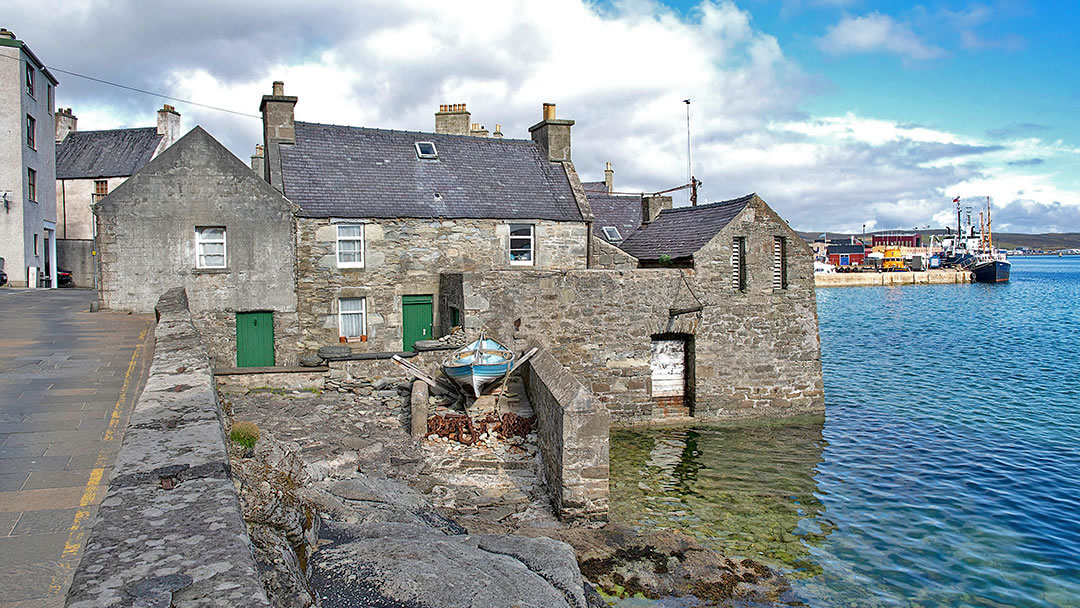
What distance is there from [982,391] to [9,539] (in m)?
29.8

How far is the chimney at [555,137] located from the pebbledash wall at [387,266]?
4022 mm

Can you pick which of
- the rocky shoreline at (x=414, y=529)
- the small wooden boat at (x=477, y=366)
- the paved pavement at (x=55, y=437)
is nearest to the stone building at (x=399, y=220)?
the small wooden boat at (x=477, y=366)

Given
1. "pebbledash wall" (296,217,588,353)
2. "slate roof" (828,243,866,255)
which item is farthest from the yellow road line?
"slate roof" (828,243,866,255)

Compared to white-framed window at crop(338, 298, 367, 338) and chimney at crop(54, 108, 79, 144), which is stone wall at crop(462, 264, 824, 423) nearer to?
white-framed window at crop(338, 298, 367, 338)

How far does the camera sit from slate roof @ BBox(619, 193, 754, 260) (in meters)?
21.0

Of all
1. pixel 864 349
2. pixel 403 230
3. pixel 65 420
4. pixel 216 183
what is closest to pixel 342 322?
pixel 403 230

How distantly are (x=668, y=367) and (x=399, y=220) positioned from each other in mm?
9159

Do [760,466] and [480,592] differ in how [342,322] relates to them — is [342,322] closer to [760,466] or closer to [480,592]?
[760,466]

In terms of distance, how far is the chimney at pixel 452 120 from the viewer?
29.5 m

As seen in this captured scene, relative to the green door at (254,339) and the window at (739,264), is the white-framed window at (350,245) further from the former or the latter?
the window at (739,264)

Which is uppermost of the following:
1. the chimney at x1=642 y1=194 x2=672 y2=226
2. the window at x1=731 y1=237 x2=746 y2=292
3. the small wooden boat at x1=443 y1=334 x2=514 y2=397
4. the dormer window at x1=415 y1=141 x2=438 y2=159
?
the dormer window at x1=415 y1=141 x2=438 y2=159

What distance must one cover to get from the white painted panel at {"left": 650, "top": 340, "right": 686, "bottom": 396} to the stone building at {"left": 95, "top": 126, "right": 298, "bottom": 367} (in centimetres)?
1039

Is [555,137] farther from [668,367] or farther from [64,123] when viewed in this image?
[64,123]

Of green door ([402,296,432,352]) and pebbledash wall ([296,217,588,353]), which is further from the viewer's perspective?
green door ([402,296,432,352])
